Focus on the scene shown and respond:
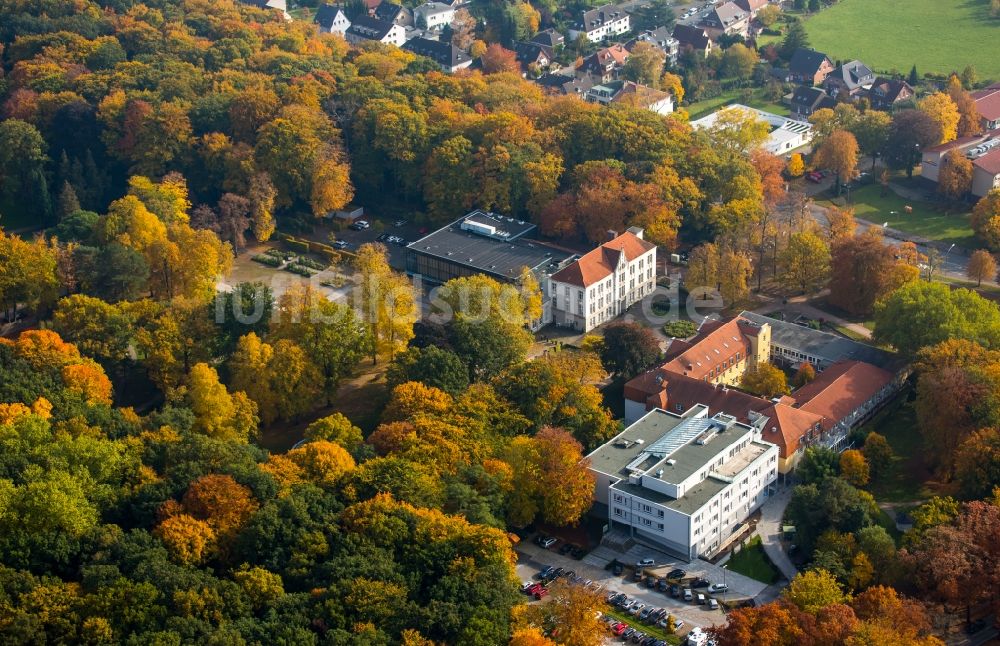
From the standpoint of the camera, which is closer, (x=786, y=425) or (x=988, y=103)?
(x=786, y=425)

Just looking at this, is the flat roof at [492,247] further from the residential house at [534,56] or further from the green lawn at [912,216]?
the residential house at [534,56]

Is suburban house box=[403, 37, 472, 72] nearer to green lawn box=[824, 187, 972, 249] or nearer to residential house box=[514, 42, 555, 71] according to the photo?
residential house box=[514, 42, 555, 71]

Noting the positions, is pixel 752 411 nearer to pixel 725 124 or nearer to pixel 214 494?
pixel 214 494

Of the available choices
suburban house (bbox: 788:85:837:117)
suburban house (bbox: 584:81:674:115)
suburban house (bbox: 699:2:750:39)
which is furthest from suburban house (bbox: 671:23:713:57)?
suburban house (bbox: 788:85:837:117)

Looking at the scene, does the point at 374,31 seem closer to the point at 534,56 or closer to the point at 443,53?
the point at 443,53

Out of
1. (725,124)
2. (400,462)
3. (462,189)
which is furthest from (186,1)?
(400,462)

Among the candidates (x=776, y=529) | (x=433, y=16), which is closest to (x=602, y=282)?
(x=776, y=529)
